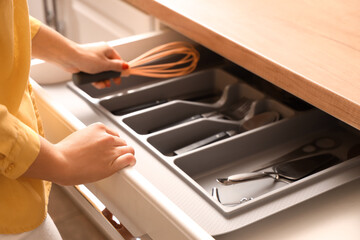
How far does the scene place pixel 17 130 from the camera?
1.85 ft

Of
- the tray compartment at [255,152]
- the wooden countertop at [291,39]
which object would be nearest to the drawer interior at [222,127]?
the tray compartment at [255,152]

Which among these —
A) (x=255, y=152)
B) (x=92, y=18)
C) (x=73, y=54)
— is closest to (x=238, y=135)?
(x=255, y=152)

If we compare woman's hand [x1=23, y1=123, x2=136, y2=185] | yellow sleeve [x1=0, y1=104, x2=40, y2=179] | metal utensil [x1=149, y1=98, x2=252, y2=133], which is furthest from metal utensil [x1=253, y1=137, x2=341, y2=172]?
yellow sleeve [x1=0, y1=104, x2=40, y2=179]

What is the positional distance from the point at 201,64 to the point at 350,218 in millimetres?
438

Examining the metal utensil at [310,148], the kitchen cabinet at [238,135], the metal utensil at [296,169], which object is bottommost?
the metal utensil at [310,148]

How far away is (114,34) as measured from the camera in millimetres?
1310

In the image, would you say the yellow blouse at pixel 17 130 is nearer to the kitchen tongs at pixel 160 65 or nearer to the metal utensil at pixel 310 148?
the kitchen tongs at pixel 160 65

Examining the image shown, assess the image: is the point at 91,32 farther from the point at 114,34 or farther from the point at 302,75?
the point at 302,75

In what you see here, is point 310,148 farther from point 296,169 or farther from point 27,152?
point 27,152

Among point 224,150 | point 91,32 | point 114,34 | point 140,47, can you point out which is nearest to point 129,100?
point 140,47

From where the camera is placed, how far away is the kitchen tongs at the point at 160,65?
88 centimetres

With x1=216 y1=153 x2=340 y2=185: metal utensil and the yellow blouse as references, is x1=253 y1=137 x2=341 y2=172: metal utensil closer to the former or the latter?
x1=216 y1=153 x2=340 y2=185: metal utensil

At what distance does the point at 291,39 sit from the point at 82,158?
315 mm

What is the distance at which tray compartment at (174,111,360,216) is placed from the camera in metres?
0.74
